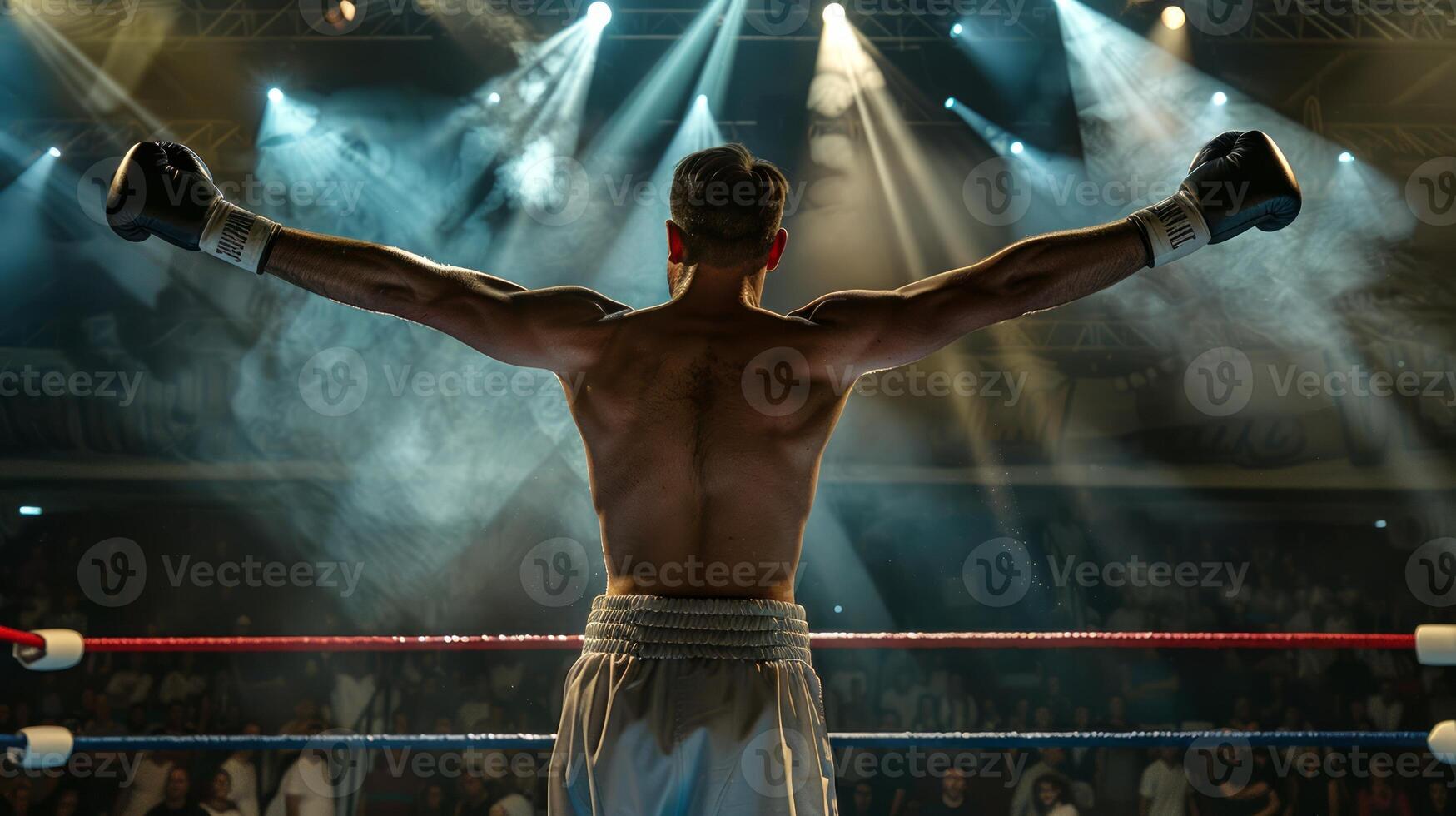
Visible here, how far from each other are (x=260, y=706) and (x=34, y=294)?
317 centimetres

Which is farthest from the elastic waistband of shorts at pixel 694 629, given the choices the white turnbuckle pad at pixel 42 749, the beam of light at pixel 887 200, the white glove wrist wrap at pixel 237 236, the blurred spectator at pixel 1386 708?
the beam of light at pixel 887 200

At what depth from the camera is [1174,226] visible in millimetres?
1559

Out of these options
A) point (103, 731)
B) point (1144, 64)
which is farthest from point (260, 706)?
point (1144, 64)

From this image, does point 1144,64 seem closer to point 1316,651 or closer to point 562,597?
point 1316,651

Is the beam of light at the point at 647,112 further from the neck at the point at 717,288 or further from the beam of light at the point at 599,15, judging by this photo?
the neck at the point at 717,288

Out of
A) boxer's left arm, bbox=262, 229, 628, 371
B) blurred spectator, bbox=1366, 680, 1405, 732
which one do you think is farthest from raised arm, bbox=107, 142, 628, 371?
blurred spectator, bbox=1366, 680, 1405, 732

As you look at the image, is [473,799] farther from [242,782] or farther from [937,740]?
[937,740]

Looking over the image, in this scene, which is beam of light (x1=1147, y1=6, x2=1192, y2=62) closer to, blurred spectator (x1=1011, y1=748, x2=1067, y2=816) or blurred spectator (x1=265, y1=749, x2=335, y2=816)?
blurred spectator (x1=1011, y1=748, x2=1067, y2=816)

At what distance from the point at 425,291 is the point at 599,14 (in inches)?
210

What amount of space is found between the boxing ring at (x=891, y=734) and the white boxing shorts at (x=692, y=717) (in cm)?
81

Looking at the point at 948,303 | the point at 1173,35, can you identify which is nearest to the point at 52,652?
the point at 948,303

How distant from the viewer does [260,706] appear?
5719 millimetres

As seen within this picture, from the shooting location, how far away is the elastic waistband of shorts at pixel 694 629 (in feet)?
4.18

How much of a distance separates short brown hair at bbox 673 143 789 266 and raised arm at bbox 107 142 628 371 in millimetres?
162
